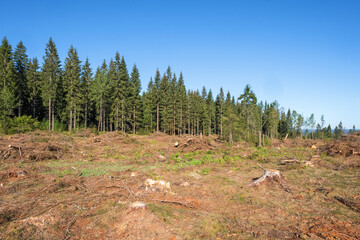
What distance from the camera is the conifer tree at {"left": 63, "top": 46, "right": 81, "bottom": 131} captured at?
35.3 metres

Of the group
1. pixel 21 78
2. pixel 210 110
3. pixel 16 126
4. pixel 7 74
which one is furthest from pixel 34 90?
pixel 210 110

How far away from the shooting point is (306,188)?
874 cm

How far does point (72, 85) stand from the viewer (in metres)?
35.2

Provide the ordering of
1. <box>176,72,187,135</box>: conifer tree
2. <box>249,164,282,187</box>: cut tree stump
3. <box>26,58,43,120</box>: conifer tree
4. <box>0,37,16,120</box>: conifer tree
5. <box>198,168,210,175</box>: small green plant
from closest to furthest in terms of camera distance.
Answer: <box>249,164,282,187</box>: cut tree stump, <box>198,168,210,175</box>: small green plant, <box>0,37,16,120</box>: conifer tree, <box>26,58,43,120</box>: conifer tree, <box>176,72,187,135</box>: conifer tree

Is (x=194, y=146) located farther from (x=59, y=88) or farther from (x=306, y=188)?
(x=59, y=88)

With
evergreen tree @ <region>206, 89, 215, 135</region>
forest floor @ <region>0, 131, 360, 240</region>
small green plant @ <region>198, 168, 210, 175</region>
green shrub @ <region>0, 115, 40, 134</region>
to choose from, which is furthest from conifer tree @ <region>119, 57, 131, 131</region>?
small green plant @ <region>198, 168, 210, 175</region>

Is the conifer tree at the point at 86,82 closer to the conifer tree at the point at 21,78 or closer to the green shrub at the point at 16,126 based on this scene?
the conifer tree at the point at 21,78

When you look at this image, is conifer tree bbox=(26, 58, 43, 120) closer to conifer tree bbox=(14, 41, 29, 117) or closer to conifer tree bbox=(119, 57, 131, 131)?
conifer tree bbox=(14, 41, 29, 117)

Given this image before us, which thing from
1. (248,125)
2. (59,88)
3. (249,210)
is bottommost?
(249,210)

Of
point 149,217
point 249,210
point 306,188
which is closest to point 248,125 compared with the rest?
point 306,188

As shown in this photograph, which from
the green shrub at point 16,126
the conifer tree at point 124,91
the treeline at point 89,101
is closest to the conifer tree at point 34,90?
the treeline at point 89,101

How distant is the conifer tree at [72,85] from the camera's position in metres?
35.3

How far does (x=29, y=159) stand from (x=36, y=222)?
10.7m

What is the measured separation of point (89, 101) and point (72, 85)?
23.7ft
